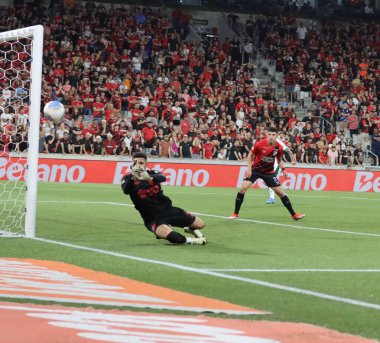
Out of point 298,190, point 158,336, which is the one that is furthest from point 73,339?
point 298,190

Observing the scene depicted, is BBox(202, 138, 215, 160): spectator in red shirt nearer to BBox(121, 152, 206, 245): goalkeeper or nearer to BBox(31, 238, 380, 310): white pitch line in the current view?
BBox(121, 152, 206, 245): goalkeeper

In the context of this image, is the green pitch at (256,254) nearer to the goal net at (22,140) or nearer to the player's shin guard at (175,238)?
the player's shin guard at (175,238)

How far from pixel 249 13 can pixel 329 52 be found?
14.8 ft

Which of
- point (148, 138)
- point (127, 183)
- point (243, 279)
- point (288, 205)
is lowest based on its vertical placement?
point (288, 205)

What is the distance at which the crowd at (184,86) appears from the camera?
3544cm

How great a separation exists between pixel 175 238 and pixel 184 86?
2781 centimetres

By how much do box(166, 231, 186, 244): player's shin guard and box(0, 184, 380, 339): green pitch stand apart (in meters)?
0.10

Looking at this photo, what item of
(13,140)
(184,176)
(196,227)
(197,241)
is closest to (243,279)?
(197,241)

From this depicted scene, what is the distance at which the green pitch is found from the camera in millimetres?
8344

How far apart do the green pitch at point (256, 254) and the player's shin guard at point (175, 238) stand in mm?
103

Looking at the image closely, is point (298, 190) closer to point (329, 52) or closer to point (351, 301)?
point (329, 52)

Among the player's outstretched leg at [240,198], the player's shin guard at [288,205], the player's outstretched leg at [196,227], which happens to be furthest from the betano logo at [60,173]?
the player's outstretched leg at [196,227]

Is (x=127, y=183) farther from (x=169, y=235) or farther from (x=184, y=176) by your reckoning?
(x=184, y=176)

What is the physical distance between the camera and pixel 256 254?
12.7 metres
